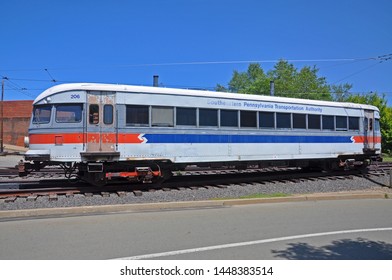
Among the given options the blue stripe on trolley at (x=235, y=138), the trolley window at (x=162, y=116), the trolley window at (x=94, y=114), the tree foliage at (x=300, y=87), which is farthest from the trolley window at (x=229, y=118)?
the tree foliage at (x=300, y=87)

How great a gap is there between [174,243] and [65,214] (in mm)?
3548

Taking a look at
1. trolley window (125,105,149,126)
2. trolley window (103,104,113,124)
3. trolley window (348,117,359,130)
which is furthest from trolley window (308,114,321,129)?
trolley window (103,104,113,124)

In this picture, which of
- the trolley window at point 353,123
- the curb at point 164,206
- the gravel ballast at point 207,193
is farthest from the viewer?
the trolley window at point 353,123

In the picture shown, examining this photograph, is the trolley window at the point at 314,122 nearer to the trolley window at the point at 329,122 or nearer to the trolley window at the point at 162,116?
Result: the trolley window at the point at 329,122

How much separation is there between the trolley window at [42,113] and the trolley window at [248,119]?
675 cm

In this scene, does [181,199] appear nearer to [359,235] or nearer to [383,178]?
[359,235]

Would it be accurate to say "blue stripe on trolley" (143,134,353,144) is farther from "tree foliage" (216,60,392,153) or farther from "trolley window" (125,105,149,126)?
"tree foliage" (216,60,392,153)

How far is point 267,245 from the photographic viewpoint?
232 inches

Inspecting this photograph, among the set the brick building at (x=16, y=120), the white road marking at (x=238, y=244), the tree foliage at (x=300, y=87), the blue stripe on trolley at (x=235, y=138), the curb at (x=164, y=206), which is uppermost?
the tree foliage at (x=300, y=87)

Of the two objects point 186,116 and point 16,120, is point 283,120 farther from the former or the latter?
point 16,120

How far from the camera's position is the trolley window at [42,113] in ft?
36.9

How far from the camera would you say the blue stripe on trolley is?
39.2ft

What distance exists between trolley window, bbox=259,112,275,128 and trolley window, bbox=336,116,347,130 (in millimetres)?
3918

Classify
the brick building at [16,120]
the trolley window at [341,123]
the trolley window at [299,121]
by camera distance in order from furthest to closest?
the brick building at [16,120], the trolley window at [341,123], the trolley window at [299,121]
